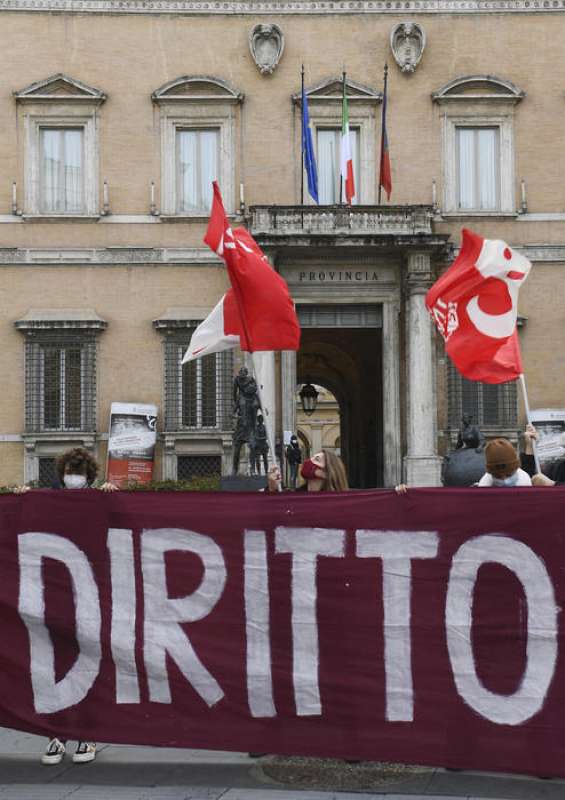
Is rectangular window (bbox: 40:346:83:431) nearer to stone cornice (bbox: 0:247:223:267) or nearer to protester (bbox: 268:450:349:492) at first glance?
stone cornice (bbox: 0:247:223:267)

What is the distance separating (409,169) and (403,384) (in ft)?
16.0

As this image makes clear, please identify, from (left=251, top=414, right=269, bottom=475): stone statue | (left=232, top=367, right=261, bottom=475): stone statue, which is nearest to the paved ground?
(left=232, top=367, right=261, bottom=475): stone statue

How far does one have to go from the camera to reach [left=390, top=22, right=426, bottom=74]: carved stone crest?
26000 millimetres

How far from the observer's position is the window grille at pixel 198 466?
84.0 ft

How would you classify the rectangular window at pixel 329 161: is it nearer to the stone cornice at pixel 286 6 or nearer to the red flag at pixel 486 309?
the stone cornice at pixel 286 6

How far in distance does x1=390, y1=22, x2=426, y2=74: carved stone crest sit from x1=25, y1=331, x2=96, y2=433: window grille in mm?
9352

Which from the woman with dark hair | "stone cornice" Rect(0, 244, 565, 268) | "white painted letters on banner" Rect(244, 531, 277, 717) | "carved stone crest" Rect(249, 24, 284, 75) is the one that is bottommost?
"white painted letters on banner" Rect(244, 531, 277, 717)

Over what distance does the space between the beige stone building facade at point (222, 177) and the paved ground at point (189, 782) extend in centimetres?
1840

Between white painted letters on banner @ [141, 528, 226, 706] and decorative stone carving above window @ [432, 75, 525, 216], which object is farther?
decorative stone carving above window @ [432, 75, 525, 216]

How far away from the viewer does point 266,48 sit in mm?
26016

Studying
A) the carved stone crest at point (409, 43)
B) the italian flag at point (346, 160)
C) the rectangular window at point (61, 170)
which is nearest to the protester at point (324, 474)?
the italian flag at point (346, 160)

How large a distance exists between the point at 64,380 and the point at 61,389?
21 cm

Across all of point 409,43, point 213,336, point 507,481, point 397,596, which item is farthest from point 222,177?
point 397,596

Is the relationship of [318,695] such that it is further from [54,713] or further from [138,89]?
[138,89]
